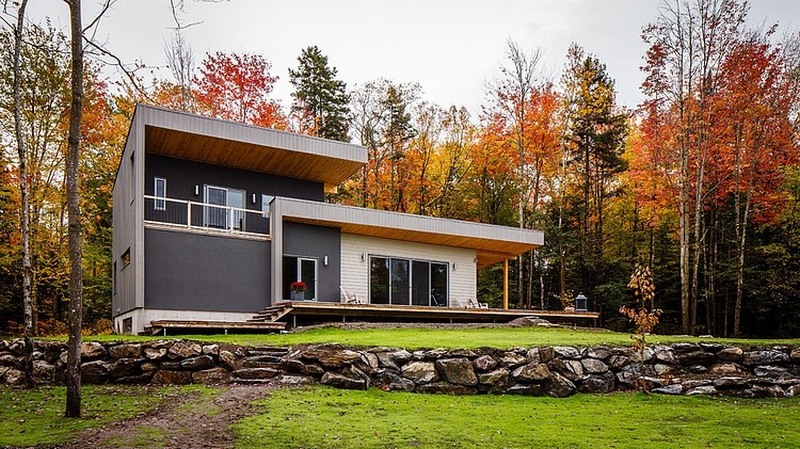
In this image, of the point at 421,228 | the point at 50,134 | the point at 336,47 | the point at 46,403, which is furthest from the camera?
the point at 336,47

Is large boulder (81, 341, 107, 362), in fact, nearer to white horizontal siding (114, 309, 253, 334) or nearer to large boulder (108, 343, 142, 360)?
large boulder (108, 343, 142, 360)

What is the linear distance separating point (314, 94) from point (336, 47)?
3.91 m

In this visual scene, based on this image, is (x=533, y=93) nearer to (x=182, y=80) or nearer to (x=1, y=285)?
(x=182, y=80)

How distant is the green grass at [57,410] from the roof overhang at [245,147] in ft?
25.2

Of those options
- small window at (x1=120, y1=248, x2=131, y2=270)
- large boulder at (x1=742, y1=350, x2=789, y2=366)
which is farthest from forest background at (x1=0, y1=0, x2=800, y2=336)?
large boulder at (x1=742, y1=350, x2=789, y2=366)

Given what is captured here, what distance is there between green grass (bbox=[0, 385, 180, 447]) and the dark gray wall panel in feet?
27.5

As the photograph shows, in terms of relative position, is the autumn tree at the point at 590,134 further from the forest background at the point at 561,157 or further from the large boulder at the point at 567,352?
the large boulder at the point at 567,352

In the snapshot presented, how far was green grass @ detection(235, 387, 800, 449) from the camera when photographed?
21.5 feet

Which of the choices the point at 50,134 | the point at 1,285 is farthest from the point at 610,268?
the point at 1,285

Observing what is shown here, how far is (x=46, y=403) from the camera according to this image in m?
7.86

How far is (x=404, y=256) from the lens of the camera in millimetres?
18938

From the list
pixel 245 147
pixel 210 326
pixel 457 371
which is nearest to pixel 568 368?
pixel 457 371

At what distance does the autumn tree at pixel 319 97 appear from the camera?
30.2 meters

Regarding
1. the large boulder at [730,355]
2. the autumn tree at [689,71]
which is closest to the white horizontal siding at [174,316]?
the large boulder at [730,355]
